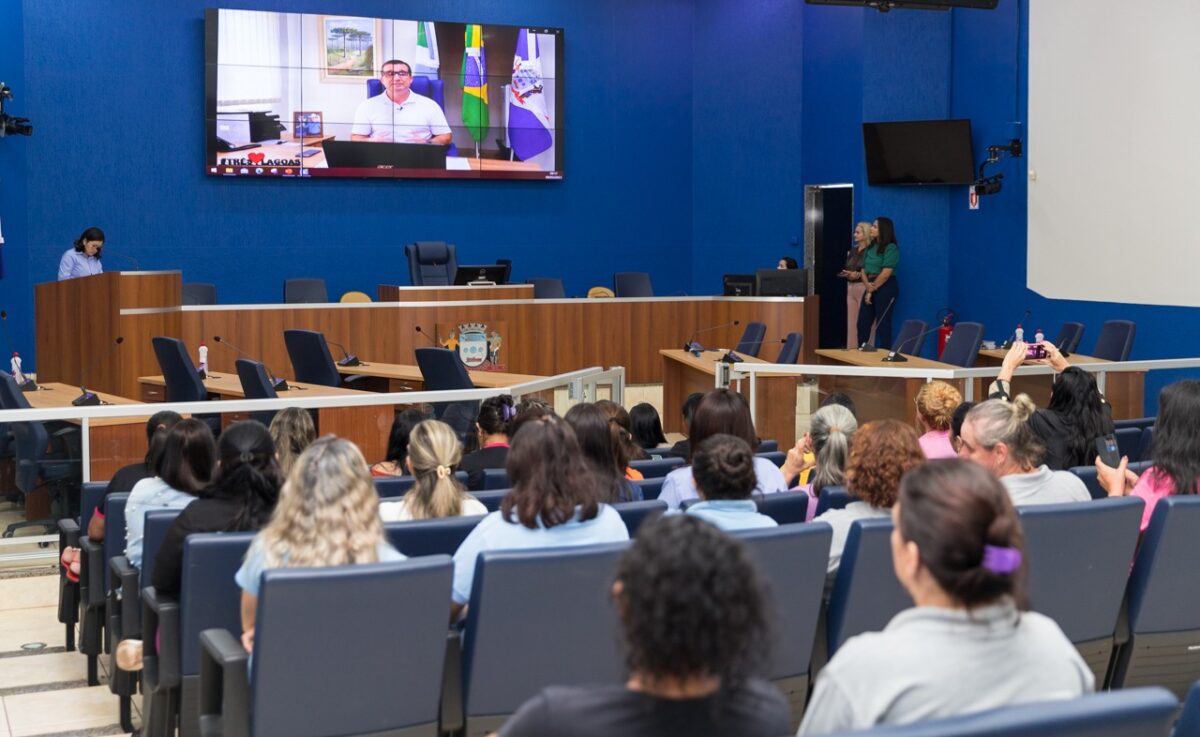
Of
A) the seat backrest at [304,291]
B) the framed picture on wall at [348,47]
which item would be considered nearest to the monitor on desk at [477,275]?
the seat backrest at [304,291]

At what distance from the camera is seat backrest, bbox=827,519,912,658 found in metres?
3.24

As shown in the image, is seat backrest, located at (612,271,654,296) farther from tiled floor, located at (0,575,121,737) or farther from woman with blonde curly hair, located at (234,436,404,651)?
woman with blonde curly hair, located at (234,436,404,651)

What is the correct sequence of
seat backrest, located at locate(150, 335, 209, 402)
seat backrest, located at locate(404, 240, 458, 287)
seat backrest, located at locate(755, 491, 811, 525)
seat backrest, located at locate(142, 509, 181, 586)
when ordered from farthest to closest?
seat backrest, located at locate(404, 240, 458, 287), seat backrest, located at locate(150, 335, 209, 402), seat backrest, located at locate(755, 491, 811, 525), seat backrest, located at locate(142, 509, 181, 586)

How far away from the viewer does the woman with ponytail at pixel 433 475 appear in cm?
361

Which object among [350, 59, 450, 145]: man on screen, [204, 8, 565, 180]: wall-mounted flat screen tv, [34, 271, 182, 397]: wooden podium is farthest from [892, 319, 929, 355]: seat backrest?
[350, 59, 450, 145]: man on screen

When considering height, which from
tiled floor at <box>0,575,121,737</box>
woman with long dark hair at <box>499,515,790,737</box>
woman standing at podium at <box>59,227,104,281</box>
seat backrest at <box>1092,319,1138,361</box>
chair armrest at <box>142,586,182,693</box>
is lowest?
tiled floor at <box>0,575,121,737</box>

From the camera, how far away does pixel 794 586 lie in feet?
10.5

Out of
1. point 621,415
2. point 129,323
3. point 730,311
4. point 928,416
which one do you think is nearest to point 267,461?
point 621,415

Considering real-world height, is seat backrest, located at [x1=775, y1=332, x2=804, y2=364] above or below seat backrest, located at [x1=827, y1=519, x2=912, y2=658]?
above

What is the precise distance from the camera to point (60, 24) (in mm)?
13289

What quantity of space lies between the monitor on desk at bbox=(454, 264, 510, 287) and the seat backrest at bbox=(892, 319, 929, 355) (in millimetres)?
3619

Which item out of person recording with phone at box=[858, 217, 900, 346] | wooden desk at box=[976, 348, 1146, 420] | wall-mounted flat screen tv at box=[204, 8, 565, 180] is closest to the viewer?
wooden desk at box=[976, 348, 1146, 420]

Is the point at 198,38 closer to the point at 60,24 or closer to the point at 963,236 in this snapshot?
the point at 60,24

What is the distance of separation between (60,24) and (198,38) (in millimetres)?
1324
